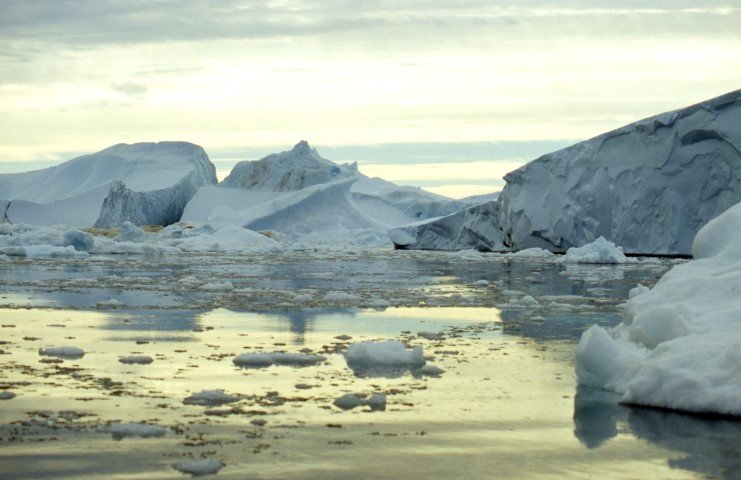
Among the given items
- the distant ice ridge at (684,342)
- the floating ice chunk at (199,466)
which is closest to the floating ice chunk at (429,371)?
the distant ice ridge at (684,342)

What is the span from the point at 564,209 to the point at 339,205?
47.6 ft

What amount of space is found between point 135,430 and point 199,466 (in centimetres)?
61

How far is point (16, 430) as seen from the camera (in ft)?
12.9

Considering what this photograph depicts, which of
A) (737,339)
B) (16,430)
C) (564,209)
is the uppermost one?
(564,209)

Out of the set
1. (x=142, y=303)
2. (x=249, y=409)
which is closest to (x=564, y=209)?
(x=142, y=303)

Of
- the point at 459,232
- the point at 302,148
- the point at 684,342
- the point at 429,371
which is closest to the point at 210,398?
the point at 429,371

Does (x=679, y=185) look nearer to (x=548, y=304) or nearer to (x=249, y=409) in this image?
(x=548, y=304)

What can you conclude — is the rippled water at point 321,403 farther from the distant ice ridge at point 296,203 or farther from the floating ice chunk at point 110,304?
the distant ice ridge at point 296,203

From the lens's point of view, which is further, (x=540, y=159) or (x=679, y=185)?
(x=540, y=159)

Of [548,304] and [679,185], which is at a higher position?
[679,185]

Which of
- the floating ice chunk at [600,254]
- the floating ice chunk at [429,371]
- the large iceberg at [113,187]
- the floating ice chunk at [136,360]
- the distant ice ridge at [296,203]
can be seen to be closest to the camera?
the floating ice chunk at [429,371]

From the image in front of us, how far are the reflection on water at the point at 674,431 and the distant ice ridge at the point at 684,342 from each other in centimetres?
11

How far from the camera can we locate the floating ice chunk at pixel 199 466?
341cm

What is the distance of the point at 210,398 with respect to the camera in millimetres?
4691
